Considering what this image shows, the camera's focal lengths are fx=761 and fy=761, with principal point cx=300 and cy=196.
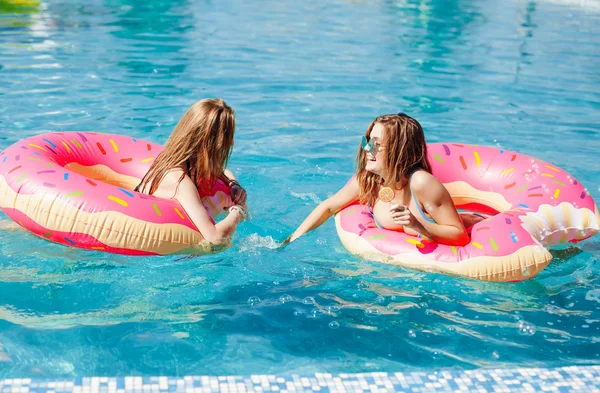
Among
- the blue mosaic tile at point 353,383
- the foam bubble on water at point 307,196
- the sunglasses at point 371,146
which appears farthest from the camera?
the foam bubble on water at point 307,196

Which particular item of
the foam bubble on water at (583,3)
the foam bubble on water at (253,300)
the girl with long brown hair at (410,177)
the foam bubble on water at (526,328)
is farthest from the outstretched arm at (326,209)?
the foam bubble on water at (583,3)

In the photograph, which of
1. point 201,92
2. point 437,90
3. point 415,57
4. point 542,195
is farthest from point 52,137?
point 415,57

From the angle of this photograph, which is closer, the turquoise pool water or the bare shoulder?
the turquoise pool water

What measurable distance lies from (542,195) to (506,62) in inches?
254

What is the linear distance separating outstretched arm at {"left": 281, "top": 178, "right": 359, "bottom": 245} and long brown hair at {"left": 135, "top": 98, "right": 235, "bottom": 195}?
0.61m

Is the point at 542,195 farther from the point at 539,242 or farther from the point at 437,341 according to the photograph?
the point at 437,341

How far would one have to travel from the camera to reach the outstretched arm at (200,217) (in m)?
4.26

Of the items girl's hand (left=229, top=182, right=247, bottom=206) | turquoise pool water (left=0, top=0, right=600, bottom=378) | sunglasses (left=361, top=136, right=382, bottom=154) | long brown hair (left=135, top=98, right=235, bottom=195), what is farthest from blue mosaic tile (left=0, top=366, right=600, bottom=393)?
girl's hand (left=229, top=182, right=247, bottom=206)

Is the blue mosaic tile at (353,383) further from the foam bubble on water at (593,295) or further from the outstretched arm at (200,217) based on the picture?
the outstretched arm at (200,217)

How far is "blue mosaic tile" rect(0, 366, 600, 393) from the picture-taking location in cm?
308

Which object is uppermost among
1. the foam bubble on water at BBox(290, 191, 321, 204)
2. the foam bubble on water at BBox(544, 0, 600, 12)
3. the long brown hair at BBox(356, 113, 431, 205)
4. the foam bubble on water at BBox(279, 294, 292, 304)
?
the long brown hair at BBox(356, 113, 431, 205)

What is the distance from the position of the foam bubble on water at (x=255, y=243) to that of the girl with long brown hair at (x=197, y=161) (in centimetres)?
21

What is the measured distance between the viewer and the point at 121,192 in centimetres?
422

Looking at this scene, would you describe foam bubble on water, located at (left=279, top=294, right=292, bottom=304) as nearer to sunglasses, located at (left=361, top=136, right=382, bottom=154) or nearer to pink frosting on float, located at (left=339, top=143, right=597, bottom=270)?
pink frosting on float, located at (left=339, top=143, right=597, bottom=270)
